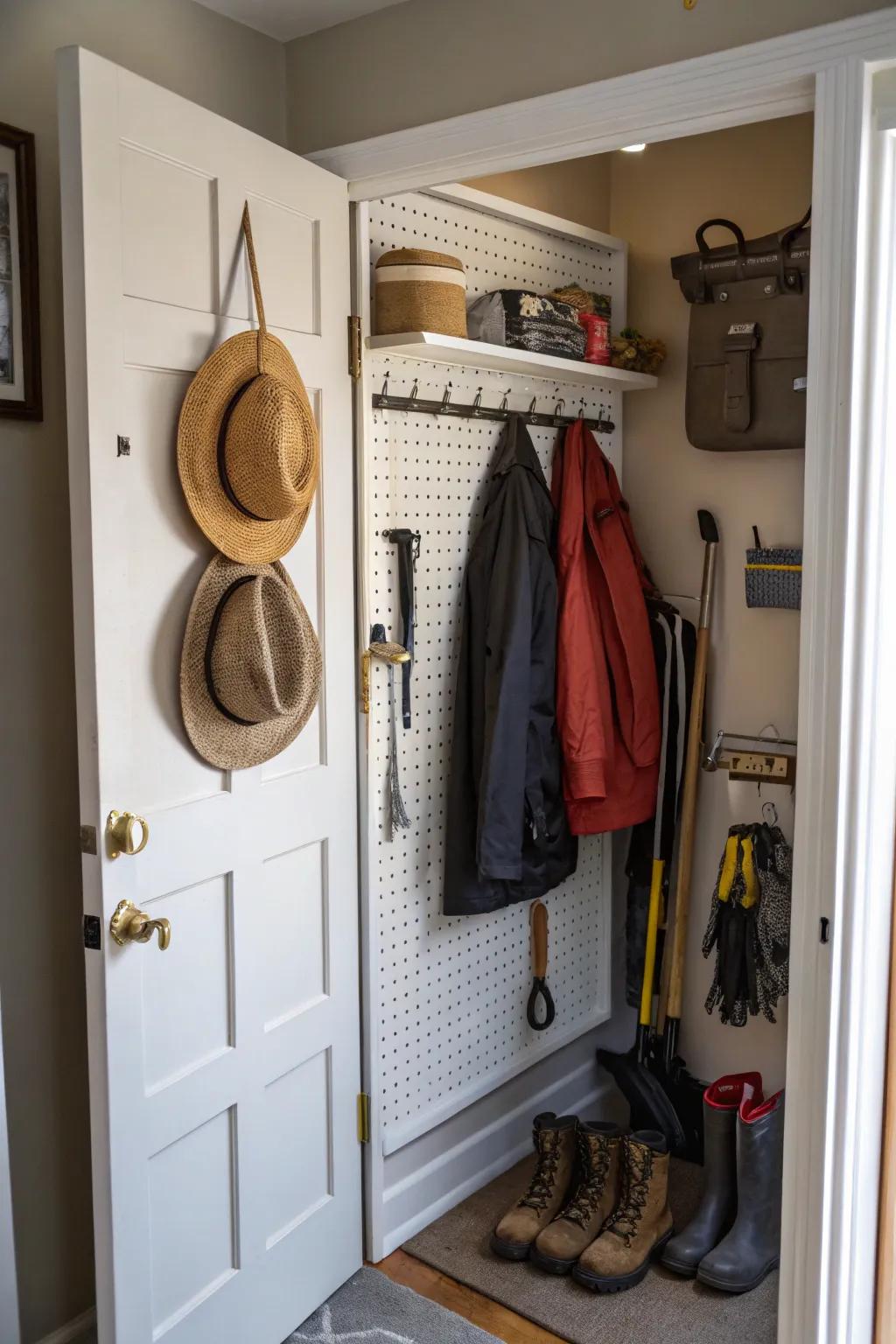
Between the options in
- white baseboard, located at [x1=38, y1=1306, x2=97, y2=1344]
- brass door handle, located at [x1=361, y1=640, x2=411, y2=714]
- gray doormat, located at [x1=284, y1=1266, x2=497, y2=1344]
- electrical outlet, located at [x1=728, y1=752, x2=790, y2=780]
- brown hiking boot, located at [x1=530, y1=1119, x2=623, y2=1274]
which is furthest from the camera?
electrical outlet, located at [x1=728, y1=752, x2=790, y2=780]

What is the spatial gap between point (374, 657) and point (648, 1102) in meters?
1.40

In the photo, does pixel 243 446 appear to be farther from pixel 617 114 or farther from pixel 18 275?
pixel 617 114

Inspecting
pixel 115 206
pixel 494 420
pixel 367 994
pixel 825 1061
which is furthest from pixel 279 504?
pixel 825 1061

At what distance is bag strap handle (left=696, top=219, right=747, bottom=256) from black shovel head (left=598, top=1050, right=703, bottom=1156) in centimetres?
199

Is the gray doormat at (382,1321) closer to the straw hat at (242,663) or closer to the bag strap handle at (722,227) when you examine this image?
the straw hat at (242,663)

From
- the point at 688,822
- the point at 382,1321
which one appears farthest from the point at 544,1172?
the point at 688,822

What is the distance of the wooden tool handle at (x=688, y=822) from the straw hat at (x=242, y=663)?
1160 millimetres

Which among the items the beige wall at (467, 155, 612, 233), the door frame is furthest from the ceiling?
the beige wall at (467, 155, 612, 233)

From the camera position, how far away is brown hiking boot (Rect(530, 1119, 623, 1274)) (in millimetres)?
2516

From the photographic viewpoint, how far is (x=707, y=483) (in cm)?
298

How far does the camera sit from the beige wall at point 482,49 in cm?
183

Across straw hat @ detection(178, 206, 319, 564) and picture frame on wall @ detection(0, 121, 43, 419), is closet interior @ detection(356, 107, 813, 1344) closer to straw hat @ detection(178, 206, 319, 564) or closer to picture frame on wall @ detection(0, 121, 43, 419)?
straw hat @ detection(178, 206, 319, 564)

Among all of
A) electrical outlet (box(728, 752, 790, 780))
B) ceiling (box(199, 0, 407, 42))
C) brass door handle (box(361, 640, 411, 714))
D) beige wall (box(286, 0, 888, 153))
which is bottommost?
electrical outlet (box(728, 752, 790, 780))

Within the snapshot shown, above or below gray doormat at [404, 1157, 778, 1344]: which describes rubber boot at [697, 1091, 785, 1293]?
above
